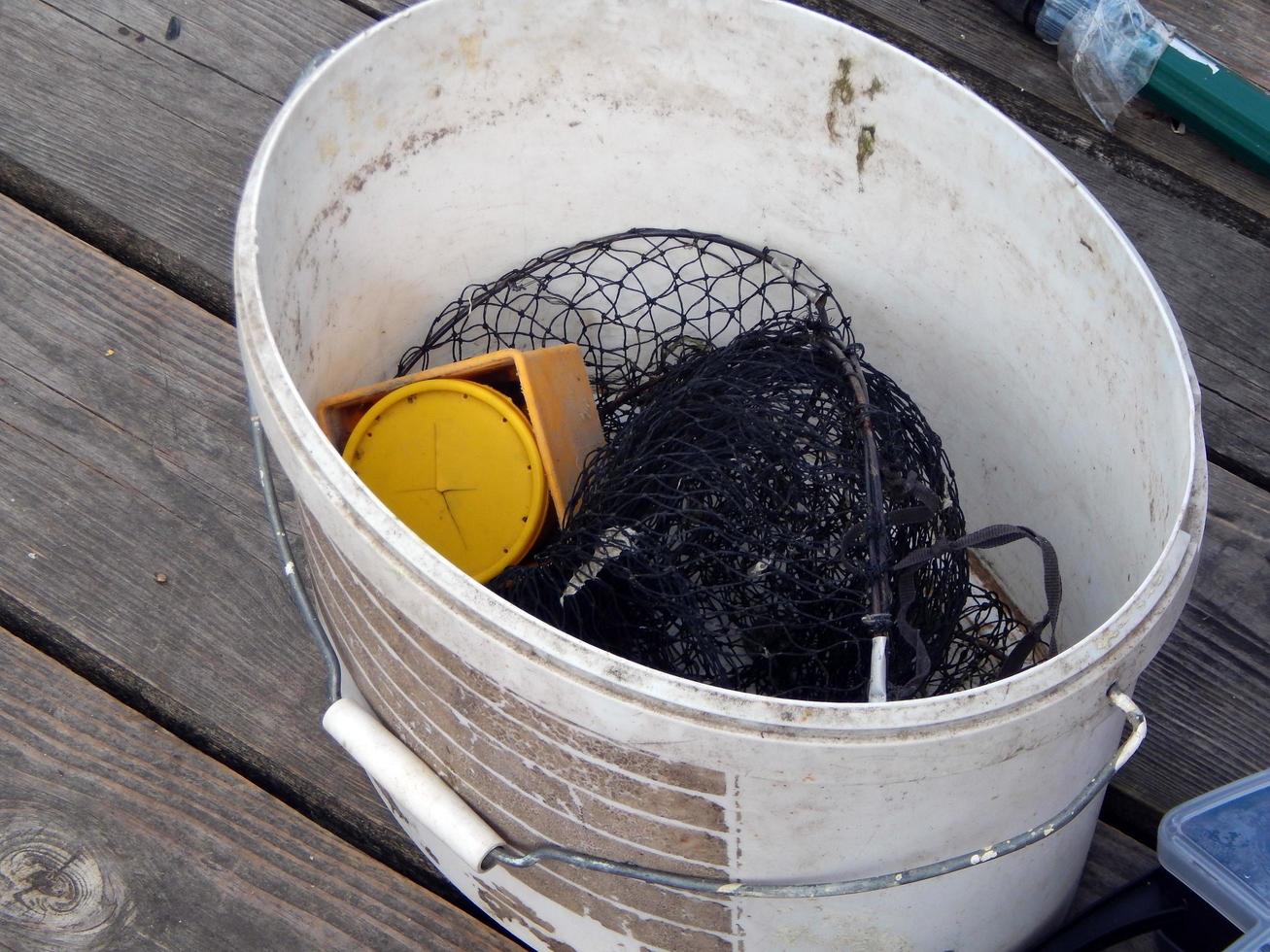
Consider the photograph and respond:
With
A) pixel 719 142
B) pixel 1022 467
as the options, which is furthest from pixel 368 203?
pixel 1022 467

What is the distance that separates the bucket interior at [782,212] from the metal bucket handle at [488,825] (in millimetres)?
118

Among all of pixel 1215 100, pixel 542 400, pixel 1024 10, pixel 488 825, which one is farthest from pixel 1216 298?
pixel 488 825

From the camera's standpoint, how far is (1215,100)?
970 millimetres

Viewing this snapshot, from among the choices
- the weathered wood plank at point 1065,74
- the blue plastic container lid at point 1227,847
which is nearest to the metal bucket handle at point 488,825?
the blue plastic container lid at point 1227,847

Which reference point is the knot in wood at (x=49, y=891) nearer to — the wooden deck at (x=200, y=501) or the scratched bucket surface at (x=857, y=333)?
the wooden deck at (x=200, y=501)

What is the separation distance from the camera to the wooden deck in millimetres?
801

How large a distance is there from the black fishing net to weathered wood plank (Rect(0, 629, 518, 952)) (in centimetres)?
22

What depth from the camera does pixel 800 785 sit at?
492 mm

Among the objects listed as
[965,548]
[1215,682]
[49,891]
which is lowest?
[49,891]

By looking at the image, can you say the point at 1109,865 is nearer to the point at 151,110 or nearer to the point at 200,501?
the point at 200,501

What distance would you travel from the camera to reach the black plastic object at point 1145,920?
716 millimetres

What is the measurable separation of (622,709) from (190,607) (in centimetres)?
50

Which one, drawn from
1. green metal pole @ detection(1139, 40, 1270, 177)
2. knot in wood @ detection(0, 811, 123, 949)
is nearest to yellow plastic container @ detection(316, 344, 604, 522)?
knot in wood @ detection(0, 811, 123, 949)

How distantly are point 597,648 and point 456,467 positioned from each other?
0.30 meters
